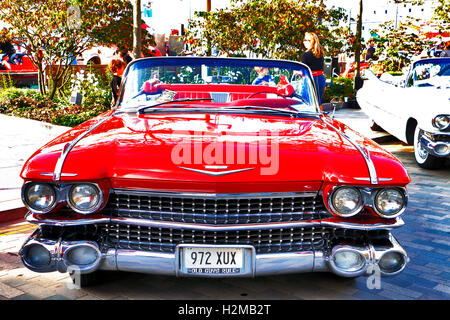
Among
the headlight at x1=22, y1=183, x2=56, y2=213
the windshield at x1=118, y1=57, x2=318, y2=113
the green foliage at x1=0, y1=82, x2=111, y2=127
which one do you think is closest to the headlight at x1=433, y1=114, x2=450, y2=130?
the windshield at x1=118, y1=57, x2=318, y2=113

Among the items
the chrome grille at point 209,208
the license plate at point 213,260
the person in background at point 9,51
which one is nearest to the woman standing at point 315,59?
the chrome grille at point 209,208

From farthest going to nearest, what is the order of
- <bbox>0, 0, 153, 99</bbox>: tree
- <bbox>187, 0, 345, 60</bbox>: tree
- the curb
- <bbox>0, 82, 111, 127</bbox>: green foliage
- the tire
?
1. <bbox>187, 0, 345, 60</bbox>: tree
2. <bbox>0, 0, 153, 99</bbox>: tree
3. <bbox>0, 82, 111, 127</bbox>: green foliage
4. the tire
5. the curb

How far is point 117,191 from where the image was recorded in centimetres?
284

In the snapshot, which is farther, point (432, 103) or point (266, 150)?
point (432, 103)

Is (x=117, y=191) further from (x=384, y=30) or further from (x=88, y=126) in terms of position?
(x=384, y=30)

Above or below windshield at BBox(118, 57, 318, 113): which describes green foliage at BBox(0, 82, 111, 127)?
below

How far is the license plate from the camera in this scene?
2.80m

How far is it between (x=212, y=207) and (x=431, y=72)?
6.58 meters

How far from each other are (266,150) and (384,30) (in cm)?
1496

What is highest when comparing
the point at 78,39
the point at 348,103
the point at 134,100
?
the point at 78,39

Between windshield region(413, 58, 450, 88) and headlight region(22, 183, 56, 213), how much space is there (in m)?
6.80

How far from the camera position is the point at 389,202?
2930 millimetres

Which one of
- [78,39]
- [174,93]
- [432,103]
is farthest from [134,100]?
[78,39]

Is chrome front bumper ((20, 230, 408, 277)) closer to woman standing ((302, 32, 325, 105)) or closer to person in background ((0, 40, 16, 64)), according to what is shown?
woman standing ((302, 32, 325, 105))
